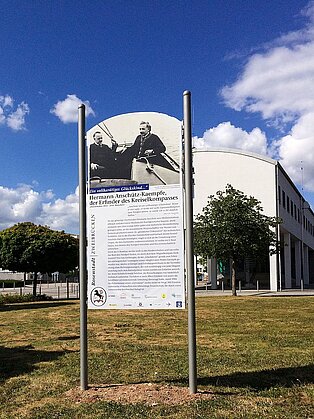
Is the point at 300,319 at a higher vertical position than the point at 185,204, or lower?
lower

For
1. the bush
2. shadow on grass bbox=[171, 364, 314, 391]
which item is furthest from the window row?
shadow on grass bbox=[171, 364, 314, 391]

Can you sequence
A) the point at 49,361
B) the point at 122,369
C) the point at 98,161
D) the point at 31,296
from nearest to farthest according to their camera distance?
the point at 98,161 → the point at 122,369 → the point at 49,361 → the point at 31,296

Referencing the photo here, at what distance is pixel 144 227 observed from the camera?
6602 mm

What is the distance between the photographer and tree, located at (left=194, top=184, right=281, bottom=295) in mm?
27094

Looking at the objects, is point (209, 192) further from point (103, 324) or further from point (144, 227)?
point (144, 227)

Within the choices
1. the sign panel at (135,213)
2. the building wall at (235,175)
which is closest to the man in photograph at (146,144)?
the sign panel at (135,213)

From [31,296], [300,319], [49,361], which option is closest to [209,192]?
[31,296]

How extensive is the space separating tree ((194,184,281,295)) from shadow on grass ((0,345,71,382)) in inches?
716

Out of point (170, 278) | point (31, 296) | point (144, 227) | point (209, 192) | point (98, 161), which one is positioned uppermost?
point (209, 192)

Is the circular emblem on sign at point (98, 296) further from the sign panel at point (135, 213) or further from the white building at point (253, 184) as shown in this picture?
the white building at point (253, 184)

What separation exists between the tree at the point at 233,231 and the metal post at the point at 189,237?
825 inches

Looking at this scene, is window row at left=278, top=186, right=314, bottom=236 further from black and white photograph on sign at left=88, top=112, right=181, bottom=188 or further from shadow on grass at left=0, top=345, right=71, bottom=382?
black and white photograph on sign at left=88, top=112, right=181, bottom=188

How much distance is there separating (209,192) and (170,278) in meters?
34.7

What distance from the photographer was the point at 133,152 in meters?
6.70
